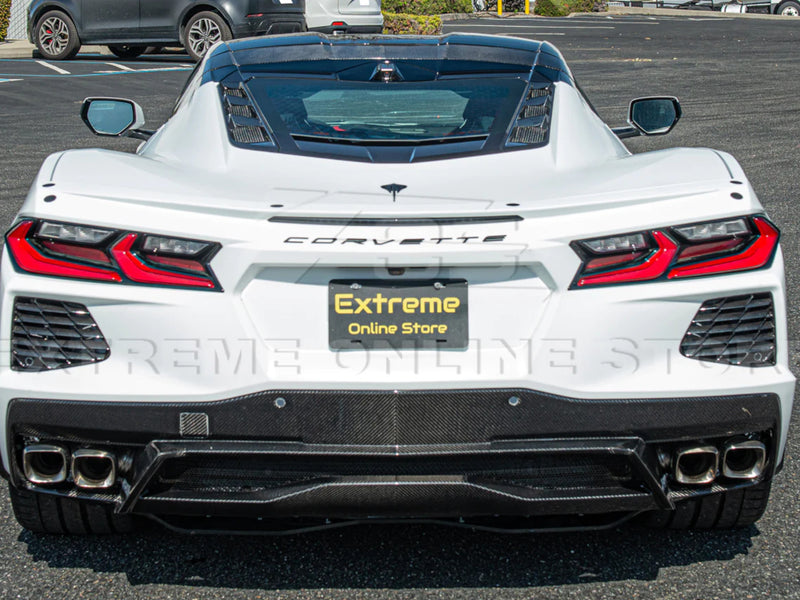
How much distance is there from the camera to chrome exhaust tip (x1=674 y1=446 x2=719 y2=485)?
9.27ft

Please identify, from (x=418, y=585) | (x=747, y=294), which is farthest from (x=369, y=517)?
(x=747, y=294)

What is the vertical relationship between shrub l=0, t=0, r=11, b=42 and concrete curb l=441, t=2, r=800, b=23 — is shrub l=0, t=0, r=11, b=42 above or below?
above

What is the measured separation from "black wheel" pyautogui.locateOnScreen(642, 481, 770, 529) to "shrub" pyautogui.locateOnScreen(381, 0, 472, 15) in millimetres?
28174

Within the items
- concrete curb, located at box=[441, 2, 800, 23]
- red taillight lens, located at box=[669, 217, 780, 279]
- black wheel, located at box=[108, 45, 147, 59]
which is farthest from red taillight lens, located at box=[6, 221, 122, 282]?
concrete curb, located at box=[441, 2, 800, 23]

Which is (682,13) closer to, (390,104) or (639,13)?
(639,13)

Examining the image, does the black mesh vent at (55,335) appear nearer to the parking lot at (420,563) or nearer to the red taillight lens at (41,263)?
the red taillight lens at (41,263)

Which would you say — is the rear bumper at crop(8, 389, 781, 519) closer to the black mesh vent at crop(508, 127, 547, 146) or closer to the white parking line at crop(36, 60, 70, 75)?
the black mesh vent at crop(508, 127, 547, 146)

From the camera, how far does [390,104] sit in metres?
3.84

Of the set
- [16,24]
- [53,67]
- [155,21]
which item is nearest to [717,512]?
[155,21]

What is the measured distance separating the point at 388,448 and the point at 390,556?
620 mm

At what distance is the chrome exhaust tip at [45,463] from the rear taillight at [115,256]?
46 centimetres

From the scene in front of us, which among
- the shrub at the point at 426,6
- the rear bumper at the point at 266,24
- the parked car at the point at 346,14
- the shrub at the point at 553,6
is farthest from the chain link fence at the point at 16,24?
the shrub at the point at 553,6

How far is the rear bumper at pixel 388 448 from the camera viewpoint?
105 inches

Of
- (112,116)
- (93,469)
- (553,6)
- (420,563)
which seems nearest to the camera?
(93,469)
